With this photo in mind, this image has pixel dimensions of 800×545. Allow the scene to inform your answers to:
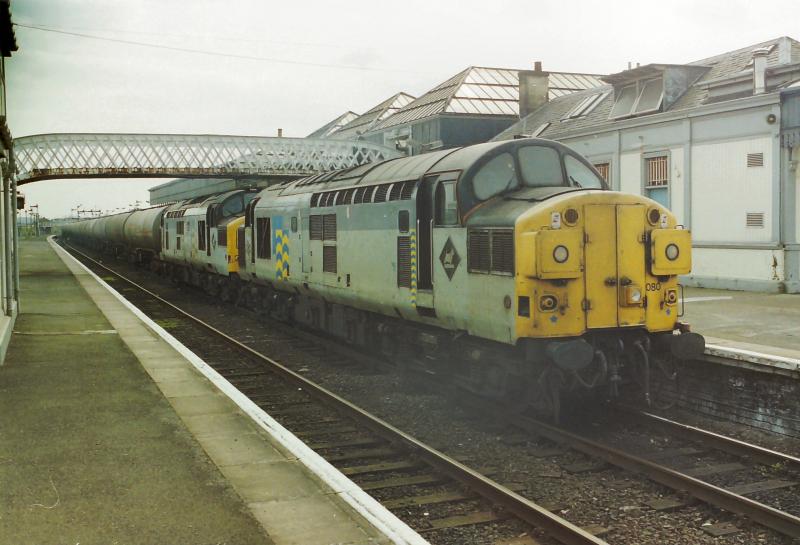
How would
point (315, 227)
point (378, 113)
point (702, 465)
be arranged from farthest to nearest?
1. point (378, 113)
2. point (315, 227)
3. point (702, 465)

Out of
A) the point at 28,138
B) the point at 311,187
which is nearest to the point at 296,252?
the point at 311,187

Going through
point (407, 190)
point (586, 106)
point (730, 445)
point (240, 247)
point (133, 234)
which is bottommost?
point (730, 445)

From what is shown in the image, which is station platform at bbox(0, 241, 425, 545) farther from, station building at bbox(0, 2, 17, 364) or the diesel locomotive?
the diesel locomotive

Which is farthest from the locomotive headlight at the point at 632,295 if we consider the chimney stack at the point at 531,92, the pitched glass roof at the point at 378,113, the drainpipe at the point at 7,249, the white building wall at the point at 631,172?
the pitched glass roof at the point at 378,113

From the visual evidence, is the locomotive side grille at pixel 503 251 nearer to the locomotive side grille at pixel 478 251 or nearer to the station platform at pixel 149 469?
the locomotive side grille at pixel 478 251

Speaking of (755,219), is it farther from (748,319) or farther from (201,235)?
(201,235)

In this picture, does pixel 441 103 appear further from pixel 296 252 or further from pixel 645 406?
pixel 645 406


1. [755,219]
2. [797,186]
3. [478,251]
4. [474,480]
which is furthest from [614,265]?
[755,219]

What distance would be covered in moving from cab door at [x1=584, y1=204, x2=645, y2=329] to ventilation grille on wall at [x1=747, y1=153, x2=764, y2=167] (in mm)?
12869

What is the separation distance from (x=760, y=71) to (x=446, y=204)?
14.5m

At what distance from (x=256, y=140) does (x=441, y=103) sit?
11662 millimetres

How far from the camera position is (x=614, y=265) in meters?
8.91

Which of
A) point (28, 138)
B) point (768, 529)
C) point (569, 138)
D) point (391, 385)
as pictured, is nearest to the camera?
point (768, 529)

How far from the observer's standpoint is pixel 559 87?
46.2 meters
